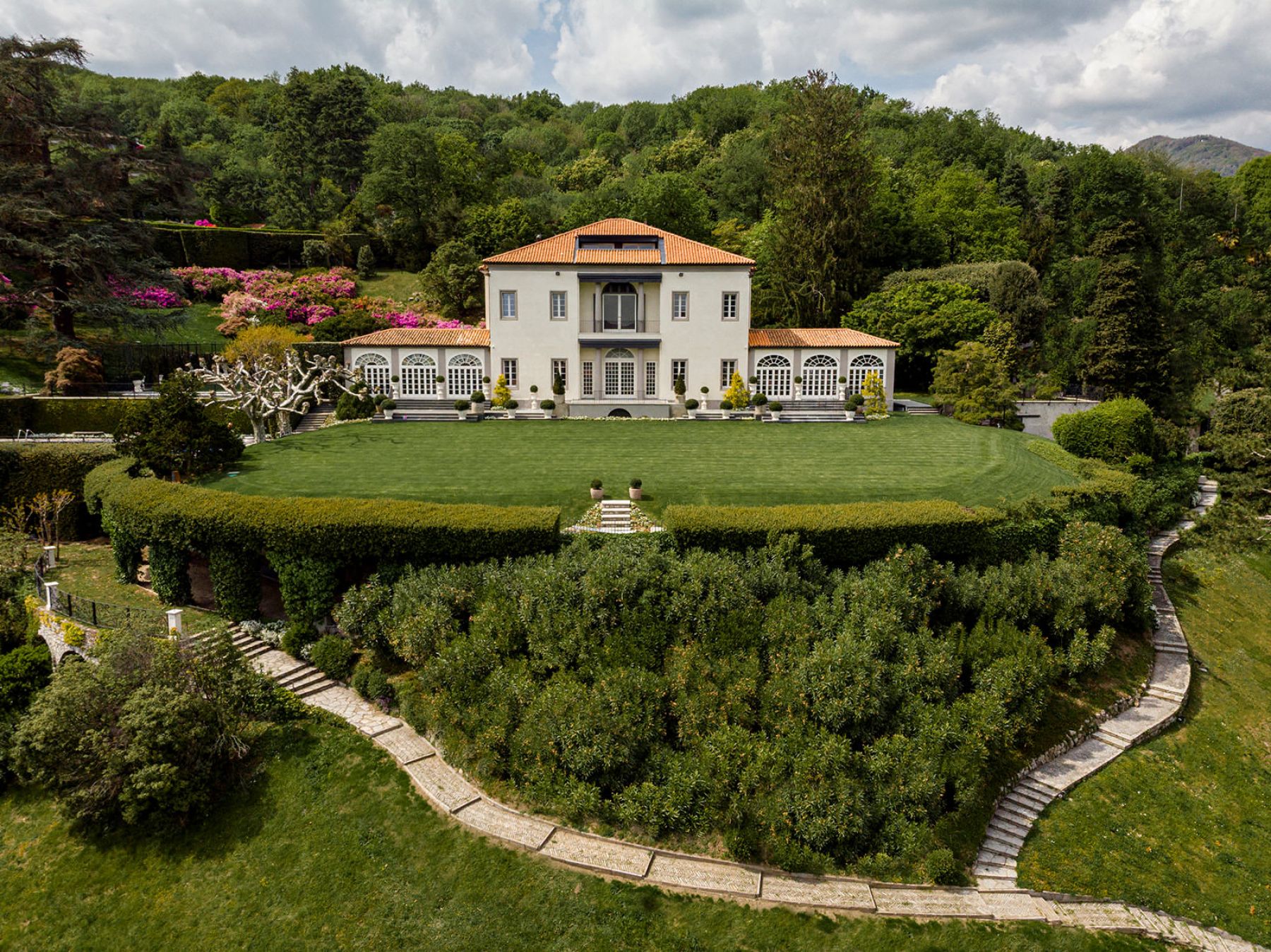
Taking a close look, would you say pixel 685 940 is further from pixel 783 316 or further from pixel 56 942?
pixel 783 316

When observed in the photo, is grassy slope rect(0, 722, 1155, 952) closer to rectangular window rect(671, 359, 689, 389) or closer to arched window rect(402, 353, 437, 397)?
arched window rect(402, 353, 437, 397)

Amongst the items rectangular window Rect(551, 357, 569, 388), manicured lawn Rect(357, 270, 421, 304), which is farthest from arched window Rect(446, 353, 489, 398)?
manicured lawn Rect(357, 270, 421, 304)

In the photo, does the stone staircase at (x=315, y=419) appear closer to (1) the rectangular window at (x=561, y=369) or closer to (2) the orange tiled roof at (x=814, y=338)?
(1) the rectangular window at (x=561, y=369)

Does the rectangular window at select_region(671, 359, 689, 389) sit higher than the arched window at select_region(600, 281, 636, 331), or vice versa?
the arched window at select_region(600, 281, 636, 331)

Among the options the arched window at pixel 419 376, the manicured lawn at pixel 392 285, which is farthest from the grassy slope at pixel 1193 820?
the manicured lawn at pixel 392 285

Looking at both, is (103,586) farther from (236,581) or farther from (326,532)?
(326,532)

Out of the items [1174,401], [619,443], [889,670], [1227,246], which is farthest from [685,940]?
[1227,246]

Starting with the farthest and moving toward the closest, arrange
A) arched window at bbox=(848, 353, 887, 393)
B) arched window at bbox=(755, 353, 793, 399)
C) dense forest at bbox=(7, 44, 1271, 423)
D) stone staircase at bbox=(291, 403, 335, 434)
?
dense forest at bbox=(7, 44, 1271, 423) < arched window at bbox=(848, 353, 887, 393) < arched window at bbox=(755, 353, 793, 399) < stone staircase at bbox=(291, 403, 335, 434)
